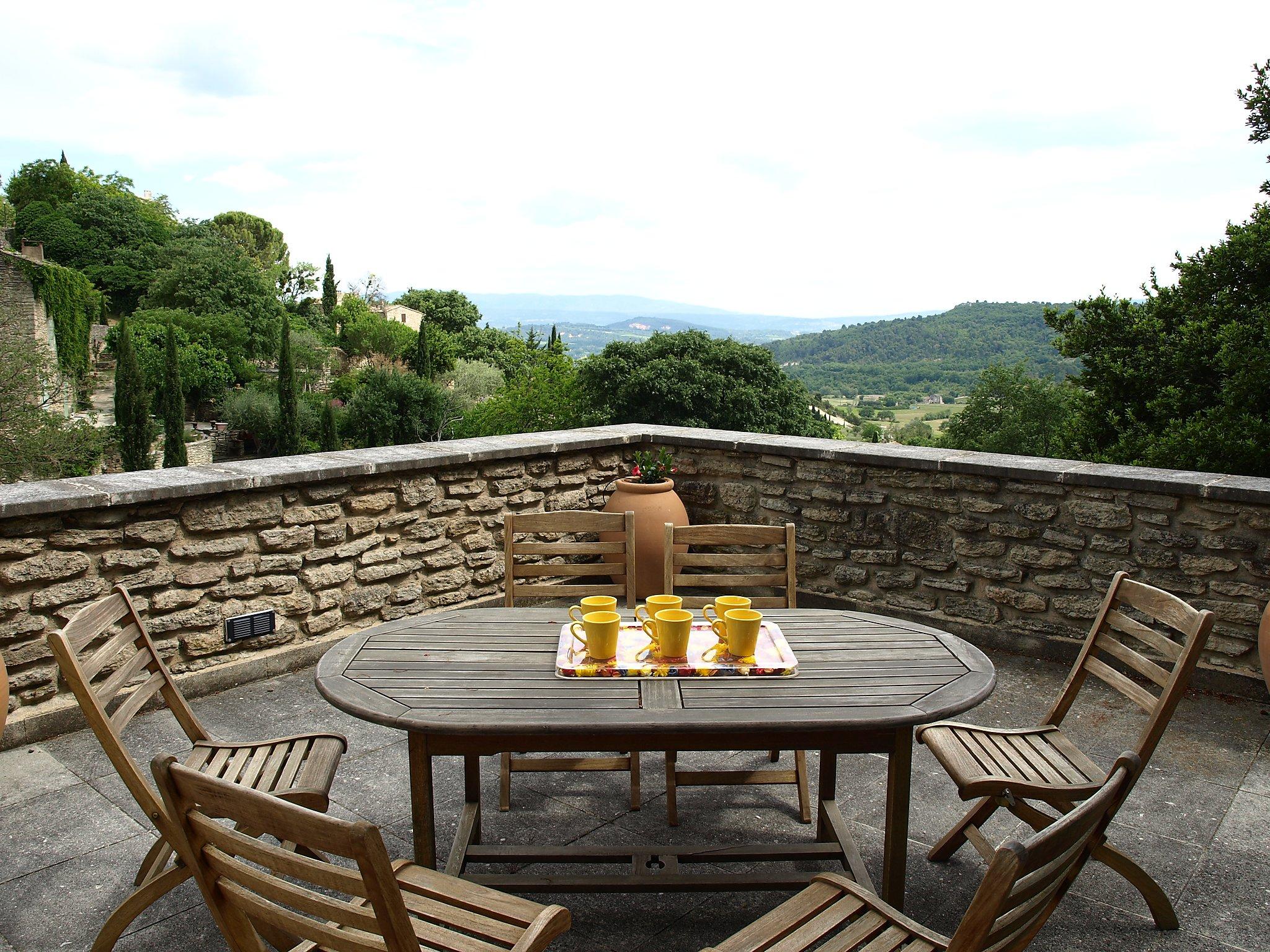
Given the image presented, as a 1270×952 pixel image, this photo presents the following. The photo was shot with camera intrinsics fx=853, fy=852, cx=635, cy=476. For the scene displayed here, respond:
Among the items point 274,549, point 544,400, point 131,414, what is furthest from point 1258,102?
point 131,414

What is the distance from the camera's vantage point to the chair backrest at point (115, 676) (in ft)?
5.65

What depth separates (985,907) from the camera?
1141mm

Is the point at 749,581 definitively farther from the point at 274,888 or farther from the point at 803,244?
the point at 803,244

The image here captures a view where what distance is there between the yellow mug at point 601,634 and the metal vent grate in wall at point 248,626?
216 cm

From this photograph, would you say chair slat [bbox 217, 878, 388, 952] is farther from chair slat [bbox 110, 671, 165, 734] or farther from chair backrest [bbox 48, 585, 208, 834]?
chair slat [bbox 110, 671, 165, 734]

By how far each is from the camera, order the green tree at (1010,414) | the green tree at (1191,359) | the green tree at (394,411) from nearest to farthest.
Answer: the green tree at (1191,359)
the green tree at (1010,414)
the green tree at (394,411)

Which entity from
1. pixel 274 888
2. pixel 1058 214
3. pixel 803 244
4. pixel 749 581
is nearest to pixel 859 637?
pixel 749 581

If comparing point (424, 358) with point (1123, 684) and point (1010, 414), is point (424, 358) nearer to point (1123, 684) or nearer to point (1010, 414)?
point (1010, 414)

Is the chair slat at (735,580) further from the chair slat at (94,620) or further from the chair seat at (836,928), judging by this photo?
the chair slat at (94,620)

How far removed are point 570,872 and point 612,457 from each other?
2950 millimetres

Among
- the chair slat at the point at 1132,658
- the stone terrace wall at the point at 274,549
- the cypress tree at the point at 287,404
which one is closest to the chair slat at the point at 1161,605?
the chair slat at the point at 1132,658

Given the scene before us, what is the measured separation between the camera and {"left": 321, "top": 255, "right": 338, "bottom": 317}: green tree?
5866 centimetres

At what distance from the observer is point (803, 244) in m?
17.0

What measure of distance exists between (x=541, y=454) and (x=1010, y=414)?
17.7 meters
